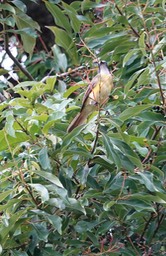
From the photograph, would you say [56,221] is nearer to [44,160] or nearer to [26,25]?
[44,160]

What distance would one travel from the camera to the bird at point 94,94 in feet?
7.39

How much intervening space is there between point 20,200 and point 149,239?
52 cm

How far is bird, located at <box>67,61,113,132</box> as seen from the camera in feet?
7.39

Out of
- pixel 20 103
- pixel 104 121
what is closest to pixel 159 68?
pixel 104 121

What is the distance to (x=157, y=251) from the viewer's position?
92.6 inches

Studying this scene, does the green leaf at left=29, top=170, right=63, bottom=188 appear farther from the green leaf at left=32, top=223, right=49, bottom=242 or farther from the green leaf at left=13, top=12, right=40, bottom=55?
the green leaf at left=13, top=12, right=40, bottom=55

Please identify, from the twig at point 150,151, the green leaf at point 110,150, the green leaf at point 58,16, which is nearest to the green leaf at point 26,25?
the green leaf at point 58,16

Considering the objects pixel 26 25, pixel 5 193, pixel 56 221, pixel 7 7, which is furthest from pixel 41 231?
pixel 26 25

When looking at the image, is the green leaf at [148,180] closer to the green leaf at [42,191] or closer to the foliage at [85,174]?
the foliage at [85,174]

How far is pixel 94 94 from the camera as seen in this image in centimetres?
218

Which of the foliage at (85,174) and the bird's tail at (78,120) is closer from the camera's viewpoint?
the foliage at (85,174)

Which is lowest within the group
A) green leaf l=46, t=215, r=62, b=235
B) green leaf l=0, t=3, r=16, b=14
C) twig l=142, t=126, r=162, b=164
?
twig l=142, t=126, r=162, b=164

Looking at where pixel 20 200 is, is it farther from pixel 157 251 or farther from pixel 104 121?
pixel 157 251

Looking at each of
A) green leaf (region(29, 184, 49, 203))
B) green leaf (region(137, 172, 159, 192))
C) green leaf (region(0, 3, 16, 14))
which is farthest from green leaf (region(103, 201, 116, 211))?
green leaf (region(0, 3, 16, 14))
